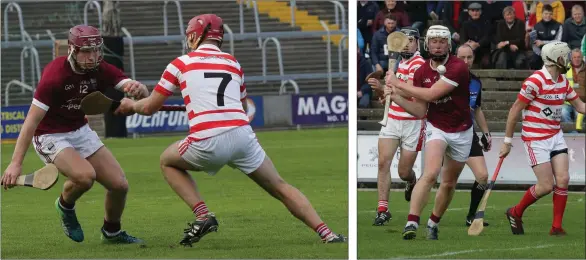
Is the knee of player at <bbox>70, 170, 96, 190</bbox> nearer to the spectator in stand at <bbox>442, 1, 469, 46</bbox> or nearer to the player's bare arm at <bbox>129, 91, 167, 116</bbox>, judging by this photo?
the player's bare arm at <bbox>129, 91, 167, 116</bbox>

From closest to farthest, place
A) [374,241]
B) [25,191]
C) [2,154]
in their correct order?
[374,241]
[25,191]
[2,154]

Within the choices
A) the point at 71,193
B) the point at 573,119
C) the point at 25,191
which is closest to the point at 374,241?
the point at 71,193

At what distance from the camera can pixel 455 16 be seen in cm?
1666

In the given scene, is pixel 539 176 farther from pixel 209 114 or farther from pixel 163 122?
pixel 163 122

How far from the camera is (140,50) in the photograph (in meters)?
24.0

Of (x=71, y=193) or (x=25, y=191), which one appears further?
(x=25, y=191)

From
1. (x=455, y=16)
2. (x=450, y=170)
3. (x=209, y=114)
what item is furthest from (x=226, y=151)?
(x=455, y=16)

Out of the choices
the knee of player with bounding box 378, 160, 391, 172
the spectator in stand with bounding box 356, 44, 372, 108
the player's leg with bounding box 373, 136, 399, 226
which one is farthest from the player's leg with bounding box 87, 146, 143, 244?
the spectator in stand with bounding box 356, 44, 372, 108

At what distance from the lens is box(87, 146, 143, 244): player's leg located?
28.1 ft

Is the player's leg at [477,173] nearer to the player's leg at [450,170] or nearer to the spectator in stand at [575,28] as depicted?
the player's leg at [450,170]

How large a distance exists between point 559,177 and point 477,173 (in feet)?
3.11

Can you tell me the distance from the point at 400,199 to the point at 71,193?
17.6 feet

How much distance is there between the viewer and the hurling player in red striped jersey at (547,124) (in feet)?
32.4

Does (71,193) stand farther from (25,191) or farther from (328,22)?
(328,22)
